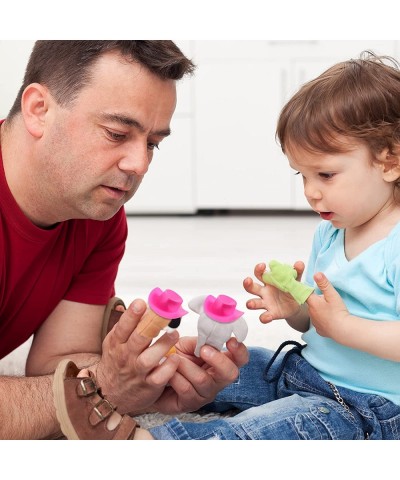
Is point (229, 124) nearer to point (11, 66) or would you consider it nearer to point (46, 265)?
point (11, 66)

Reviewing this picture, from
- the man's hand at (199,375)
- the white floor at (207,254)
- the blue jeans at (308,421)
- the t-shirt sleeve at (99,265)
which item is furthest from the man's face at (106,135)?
the white floor at (207,254)

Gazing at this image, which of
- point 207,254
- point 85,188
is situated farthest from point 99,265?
point 207,254

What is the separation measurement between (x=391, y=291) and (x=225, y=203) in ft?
8.05

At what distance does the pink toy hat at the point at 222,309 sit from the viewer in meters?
1.06

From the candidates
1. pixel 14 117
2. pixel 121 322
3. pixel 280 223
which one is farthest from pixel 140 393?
pixel 280 223

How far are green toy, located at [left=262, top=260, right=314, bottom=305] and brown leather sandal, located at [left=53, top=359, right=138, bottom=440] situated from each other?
12.1 inches

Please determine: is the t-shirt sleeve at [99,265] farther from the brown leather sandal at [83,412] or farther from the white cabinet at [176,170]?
the white cabinet at [176,170]

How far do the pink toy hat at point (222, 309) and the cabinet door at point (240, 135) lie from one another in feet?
7.88

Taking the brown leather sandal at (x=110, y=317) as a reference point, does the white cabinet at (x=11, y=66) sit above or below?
above

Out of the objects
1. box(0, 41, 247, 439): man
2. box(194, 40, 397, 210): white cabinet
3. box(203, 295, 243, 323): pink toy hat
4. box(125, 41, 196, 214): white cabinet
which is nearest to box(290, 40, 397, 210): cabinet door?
box(194, 40, 397, 210): white cabinet

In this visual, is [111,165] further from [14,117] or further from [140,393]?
[140,393]

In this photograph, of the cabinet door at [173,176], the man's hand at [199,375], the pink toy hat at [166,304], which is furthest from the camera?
the cabinet door at [173,176]

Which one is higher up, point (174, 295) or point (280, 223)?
point (174, 295)

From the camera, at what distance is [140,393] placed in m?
1.15
